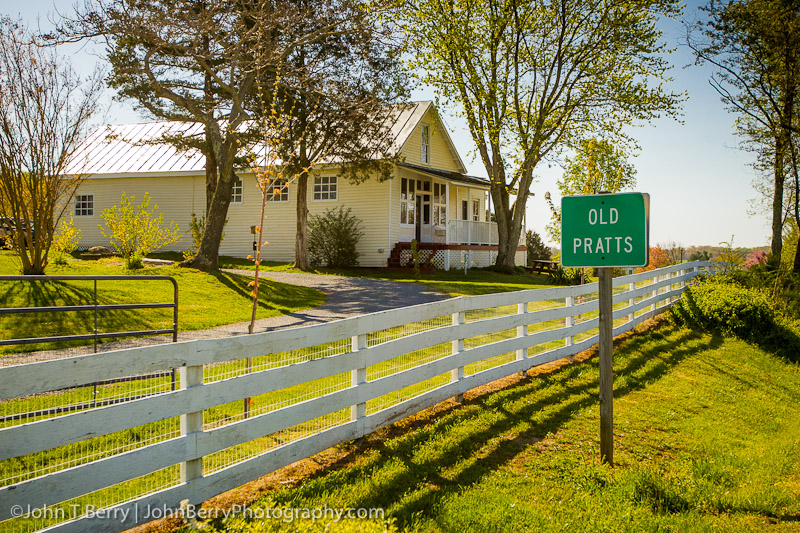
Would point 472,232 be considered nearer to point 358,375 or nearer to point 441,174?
point 441,174

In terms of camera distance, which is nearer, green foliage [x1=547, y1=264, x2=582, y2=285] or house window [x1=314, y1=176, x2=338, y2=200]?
green foliage [x1=547, y1=264, x2=582, y2=285]

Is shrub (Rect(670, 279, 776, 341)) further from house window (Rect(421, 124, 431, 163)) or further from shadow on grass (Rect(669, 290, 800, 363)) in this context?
house window (Rect(421, 124, 431, 163))

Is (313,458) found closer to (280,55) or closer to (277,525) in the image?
(277,525)

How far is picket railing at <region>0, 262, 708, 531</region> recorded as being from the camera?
3339 millimetres

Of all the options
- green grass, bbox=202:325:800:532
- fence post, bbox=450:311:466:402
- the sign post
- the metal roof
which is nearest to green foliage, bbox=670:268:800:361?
green grass, bbox=202:325:800:532

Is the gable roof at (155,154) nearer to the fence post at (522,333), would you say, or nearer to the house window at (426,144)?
the house window at (426,144)

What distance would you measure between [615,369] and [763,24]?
47.3 ft

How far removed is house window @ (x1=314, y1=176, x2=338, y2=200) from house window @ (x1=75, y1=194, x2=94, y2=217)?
12.8 metres

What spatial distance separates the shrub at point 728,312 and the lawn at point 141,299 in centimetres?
867

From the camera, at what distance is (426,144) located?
30016 millimetres

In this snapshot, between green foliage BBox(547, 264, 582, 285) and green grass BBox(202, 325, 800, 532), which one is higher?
green foliage BBox(547, 264, 582, 285)

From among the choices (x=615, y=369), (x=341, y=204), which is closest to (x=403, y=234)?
(x=341, y=204)

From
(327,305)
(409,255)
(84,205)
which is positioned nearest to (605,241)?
(327,305)

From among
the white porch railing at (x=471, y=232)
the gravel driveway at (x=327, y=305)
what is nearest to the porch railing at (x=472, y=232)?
the white porch railing at (x=471, y=232)
